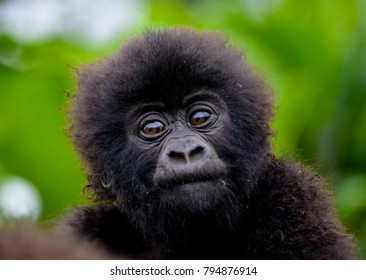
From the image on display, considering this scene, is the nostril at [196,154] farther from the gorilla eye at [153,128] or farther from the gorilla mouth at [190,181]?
the gorilla eye at [153,128]

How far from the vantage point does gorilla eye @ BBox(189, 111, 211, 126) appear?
13.6ft

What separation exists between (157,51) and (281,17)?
311 cm

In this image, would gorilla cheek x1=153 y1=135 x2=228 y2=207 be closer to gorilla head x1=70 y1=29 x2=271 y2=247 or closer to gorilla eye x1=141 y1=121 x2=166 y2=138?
gorilla head x1=70 y1=29 x2=271 y2=247

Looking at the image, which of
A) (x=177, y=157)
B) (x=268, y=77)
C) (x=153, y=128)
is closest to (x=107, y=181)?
(x=153, y=128)

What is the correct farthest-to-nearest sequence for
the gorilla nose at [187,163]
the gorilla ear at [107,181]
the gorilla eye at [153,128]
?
the gorilla ear at [107,181]
the gorilla eye at [153,128]
the gorilla nose at [187,163]

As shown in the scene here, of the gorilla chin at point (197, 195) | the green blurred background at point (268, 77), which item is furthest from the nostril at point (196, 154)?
the green blurred background at point (268, 77)

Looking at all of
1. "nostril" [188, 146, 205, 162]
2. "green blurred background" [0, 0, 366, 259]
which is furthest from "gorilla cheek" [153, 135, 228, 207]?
"green blurred background" [0, 0, 366, 259]

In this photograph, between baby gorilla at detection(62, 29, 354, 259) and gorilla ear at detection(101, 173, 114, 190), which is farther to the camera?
gorilla ear at detection(101, 173, 114, 190)

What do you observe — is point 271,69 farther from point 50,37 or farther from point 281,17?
point 50,37

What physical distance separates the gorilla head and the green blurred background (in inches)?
64.7

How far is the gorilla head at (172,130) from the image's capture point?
12.9ft

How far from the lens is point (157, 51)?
4133 millimetres

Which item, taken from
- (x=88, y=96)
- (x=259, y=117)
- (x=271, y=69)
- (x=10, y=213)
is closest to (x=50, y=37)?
(x=271, y=69)

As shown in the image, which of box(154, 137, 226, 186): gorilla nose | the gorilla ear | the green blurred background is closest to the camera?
box(154, 137, 226, 186): gorilla nose
